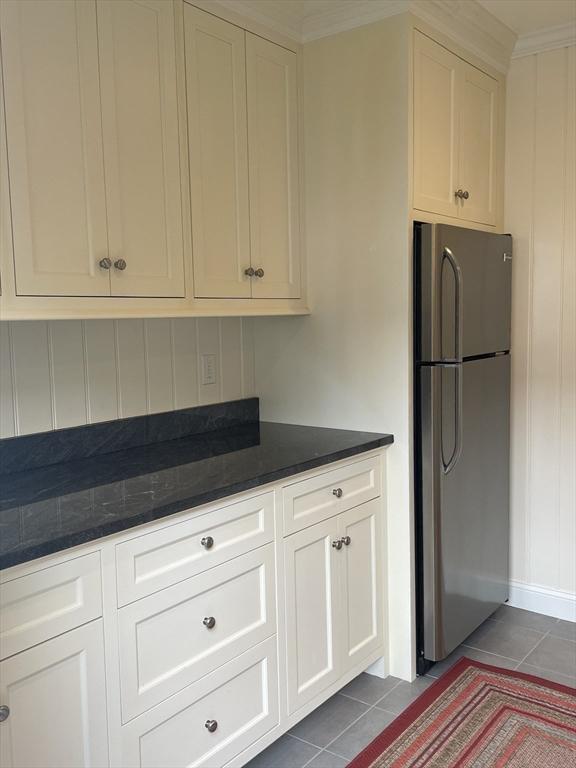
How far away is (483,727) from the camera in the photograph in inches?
89.4

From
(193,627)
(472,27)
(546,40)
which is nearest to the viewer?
(193,627)

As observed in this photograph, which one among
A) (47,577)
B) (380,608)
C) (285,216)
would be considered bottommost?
(380,608)

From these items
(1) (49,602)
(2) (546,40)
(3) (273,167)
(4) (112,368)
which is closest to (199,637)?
(1) (49,602)

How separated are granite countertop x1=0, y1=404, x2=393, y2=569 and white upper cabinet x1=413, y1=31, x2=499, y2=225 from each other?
935 mm

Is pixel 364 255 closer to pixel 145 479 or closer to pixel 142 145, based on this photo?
pixel 142 145

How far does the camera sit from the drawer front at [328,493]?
2.12 metres

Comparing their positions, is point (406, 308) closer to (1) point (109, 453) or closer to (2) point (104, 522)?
(1) point (109, 453)

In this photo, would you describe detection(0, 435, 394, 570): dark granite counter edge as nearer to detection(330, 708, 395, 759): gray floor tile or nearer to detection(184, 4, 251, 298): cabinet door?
detection(184, 4, 251, 298): cabinet door

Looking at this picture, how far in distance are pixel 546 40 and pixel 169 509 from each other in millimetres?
2454

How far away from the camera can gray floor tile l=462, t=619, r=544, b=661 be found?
278cm

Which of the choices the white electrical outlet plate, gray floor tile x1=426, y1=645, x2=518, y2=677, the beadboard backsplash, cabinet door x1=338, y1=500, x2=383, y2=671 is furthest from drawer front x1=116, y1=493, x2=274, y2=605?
gray floor tile x1=426, y1=645, x2=518, y2=677

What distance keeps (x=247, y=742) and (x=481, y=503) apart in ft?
4.29

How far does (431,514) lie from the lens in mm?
2502

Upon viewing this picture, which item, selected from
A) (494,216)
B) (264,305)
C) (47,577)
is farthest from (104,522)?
(494,216)
